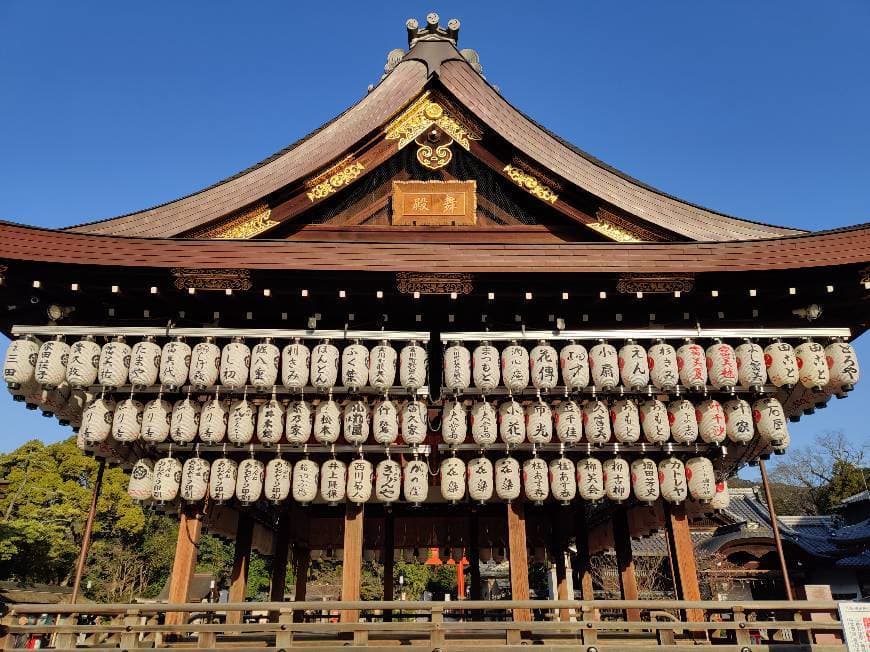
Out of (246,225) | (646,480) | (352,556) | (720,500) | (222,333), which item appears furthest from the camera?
(246,225)

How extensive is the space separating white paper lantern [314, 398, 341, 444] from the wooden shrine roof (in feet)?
11.5

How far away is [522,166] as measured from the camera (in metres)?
10.4

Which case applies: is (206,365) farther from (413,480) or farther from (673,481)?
(673,481)

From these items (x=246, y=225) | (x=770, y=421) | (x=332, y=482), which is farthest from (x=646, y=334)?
(x=246, y=225)

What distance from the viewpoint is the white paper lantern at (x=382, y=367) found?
28.6 ft

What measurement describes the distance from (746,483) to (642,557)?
2068 inches

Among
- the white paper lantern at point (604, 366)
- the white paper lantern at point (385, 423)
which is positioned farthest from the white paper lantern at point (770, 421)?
the white paper lantern at point (385, 423)

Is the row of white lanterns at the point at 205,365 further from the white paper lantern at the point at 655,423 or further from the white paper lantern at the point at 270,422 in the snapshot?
the white paper lantern at the point at 655,423

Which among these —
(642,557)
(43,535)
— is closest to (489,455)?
(642,557)

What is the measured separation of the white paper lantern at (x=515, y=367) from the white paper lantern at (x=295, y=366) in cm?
289

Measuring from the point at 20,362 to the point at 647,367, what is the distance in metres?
9.12

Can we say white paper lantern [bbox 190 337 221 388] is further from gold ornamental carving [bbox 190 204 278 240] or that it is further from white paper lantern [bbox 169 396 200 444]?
gold ornamental carving [bbox 190 204 278 240]

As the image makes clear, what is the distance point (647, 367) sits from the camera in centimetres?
887

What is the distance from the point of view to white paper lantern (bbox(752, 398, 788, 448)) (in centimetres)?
884
